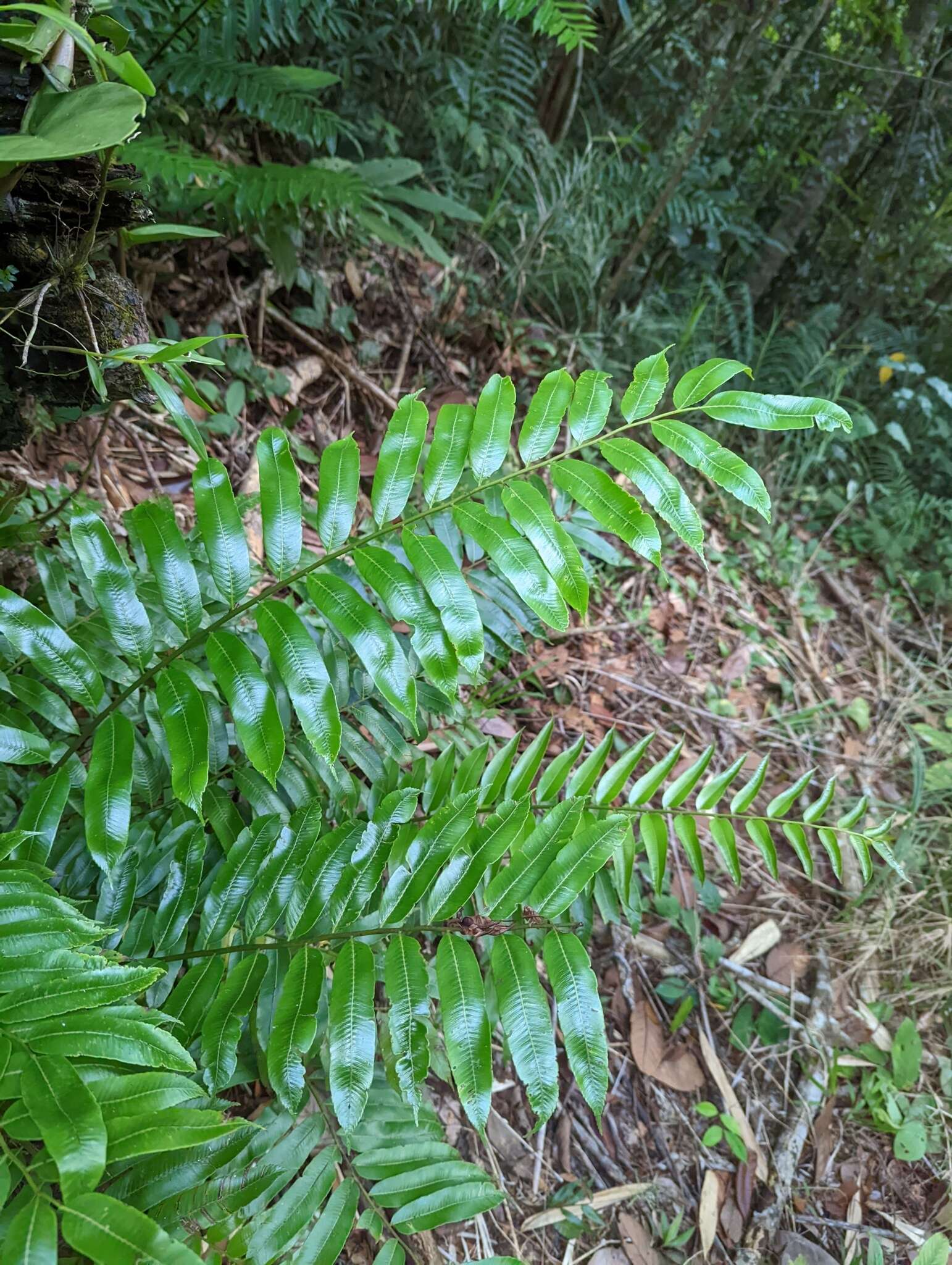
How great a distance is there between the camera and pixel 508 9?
2285 mm

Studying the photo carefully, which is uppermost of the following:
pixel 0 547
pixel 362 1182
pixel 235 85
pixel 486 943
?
pixel 235 85

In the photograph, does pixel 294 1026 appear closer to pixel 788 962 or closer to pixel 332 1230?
pixel 332 1230

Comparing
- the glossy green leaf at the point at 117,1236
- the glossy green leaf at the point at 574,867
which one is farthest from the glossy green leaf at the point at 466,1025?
the glossy green leaf at the point at 117,1236

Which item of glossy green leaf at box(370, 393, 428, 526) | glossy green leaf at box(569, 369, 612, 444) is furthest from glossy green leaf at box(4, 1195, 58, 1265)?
glossy green leaf at box(569, 369, 612, 444)

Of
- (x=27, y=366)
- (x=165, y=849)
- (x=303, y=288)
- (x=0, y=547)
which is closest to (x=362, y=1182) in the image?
(x=165, y=849)

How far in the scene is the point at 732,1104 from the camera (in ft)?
6.27

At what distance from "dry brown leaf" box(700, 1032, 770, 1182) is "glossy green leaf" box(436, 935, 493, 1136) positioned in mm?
1247

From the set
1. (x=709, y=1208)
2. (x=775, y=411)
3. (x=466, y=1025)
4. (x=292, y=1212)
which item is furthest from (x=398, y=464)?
(x=709, y=1208)

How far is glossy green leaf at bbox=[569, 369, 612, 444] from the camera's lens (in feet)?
3.90

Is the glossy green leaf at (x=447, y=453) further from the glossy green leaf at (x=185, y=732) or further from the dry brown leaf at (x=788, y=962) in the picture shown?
the dry brown leaf at (x=788, y=962)

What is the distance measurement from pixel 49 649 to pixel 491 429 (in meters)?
0.74

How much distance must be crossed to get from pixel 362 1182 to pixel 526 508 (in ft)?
3.77

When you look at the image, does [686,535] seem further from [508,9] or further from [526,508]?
[508,9]

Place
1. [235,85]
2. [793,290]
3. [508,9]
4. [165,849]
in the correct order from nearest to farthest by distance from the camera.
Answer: [165,849]
[235,85]
[508,9]
[793,290]
